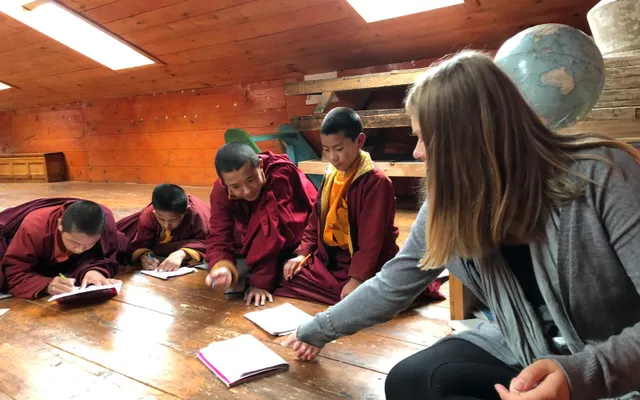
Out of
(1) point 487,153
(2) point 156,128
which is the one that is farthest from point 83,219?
(2) point 156,128

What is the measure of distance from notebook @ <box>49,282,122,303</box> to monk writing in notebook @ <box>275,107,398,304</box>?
720 millimetres

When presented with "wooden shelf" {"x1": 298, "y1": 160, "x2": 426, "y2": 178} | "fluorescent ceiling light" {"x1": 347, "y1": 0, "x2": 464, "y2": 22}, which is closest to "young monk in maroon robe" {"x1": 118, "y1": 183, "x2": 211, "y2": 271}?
"wooden shelf" {"x1": 298, "y1": 160, "x2": 426, "y2": 178}

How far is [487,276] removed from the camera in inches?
33.3

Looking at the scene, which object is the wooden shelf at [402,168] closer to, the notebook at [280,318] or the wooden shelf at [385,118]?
the wooden shelf at [385,118]

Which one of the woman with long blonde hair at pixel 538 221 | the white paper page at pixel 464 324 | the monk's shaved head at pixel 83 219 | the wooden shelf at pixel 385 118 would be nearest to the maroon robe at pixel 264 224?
the monk's shaved head at pixel 83 219

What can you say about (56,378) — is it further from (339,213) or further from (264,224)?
(339,213)

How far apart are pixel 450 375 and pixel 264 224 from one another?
4.09 ft

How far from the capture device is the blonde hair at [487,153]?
718mm

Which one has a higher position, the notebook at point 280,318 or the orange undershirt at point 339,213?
the orange undershirt at point 339,213

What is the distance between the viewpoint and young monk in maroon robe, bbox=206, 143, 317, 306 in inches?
73.5

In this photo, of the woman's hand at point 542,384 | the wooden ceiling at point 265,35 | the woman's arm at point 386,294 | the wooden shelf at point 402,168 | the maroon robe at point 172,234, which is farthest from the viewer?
the wooden shelf at point 402,168

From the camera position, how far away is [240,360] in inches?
52.8

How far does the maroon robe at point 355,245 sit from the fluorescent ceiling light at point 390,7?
1872 millimetres

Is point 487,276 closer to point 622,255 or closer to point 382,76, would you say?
point 622,255
